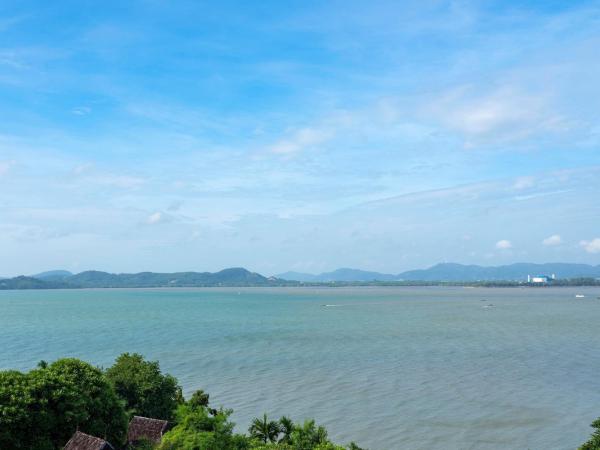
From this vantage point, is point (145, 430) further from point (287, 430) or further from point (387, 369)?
point (387, 369)

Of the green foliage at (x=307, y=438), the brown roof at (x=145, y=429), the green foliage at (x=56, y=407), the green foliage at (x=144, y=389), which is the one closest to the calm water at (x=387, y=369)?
the green foliage at (x=144, y=389)

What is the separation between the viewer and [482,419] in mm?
43250

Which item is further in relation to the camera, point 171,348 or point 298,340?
point 298,340

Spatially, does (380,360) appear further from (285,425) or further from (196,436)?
(196,436)

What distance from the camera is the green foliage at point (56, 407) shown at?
2561 cm

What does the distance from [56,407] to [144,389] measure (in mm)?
9657

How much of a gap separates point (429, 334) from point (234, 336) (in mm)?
36977

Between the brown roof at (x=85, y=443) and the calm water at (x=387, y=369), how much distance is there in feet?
61.5

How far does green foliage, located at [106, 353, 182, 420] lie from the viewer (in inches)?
1439

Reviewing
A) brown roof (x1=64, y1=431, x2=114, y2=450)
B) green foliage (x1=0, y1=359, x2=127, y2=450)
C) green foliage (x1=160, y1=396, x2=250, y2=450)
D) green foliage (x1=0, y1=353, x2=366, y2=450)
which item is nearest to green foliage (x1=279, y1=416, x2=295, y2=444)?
green foliage (x1=0, y1=353, x2=366, y2=450)

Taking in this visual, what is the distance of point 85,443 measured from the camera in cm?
2569

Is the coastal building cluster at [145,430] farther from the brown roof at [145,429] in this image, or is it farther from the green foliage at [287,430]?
the green foliage at [287,430]

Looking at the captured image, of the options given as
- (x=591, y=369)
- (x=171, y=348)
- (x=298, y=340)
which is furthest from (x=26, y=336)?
(x=591, y=369)

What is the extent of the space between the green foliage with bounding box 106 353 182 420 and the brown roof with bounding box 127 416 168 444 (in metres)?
3.07
